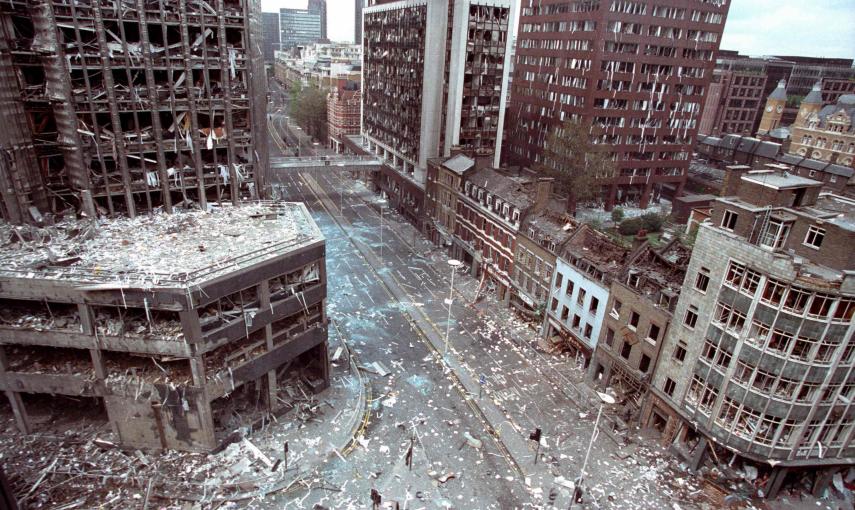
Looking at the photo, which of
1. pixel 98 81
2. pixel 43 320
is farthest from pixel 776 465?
pixel 98 81

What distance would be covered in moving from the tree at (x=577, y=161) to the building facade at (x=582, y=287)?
97.6 ft

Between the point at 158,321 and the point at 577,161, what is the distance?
59.3m

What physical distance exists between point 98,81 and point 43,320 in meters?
17.9

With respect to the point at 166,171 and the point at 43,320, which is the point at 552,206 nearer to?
the point at 166,171

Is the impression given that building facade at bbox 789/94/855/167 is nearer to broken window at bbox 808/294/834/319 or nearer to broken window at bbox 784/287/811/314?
broken window at bbox 808/294/834/319

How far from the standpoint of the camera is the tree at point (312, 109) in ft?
423

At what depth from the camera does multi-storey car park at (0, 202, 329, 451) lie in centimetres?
2816

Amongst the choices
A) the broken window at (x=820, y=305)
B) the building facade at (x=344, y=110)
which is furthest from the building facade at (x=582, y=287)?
the building facade at (x=344, y=110)

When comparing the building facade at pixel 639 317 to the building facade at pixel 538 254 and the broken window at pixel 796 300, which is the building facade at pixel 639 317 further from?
the building facade at pixel 538 254

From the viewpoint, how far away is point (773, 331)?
28109 millimetres

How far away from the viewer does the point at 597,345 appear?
4072cm

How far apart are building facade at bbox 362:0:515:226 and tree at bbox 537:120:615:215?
9.40 meters

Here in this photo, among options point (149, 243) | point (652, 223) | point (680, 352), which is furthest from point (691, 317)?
point (652, 223)

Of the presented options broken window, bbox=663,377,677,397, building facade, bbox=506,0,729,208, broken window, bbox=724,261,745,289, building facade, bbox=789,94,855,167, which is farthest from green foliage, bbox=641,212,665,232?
building facade, bbox=789,94,855,167
